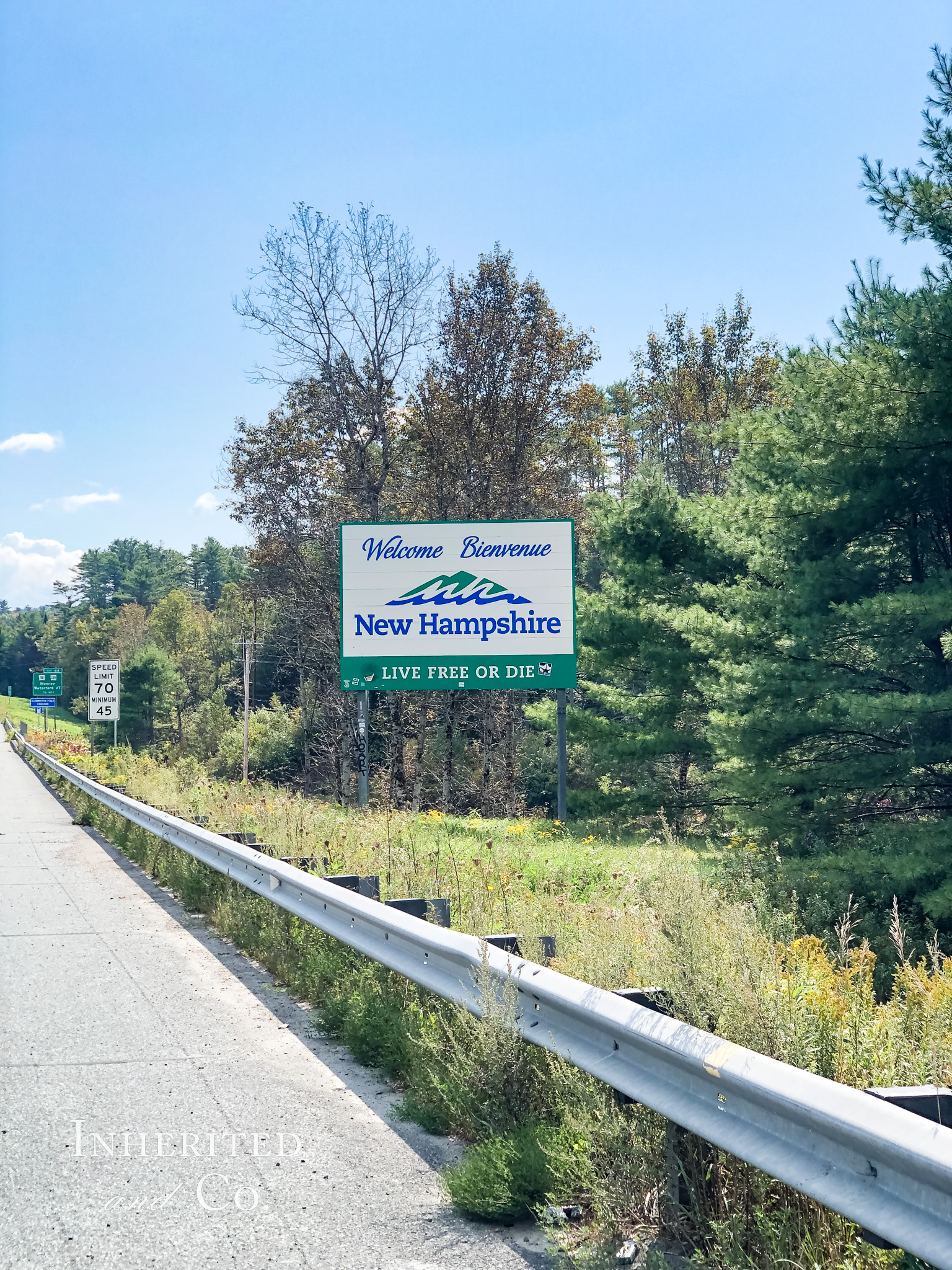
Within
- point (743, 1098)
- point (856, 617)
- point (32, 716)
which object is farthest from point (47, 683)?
point (743, 1098)

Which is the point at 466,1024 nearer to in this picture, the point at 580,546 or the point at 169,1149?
the point at 169,1149

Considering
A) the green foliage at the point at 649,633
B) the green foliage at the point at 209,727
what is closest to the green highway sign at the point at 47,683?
the green foliage at the point at 209,727

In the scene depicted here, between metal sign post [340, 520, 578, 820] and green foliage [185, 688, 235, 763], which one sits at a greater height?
metal sign post [340, 520, 578, 820]

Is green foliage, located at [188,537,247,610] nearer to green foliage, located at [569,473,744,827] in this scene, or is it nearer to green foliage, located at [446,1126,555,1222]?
green foliage, located at [569,473,744,827]

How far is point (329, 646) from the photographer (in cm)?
3756

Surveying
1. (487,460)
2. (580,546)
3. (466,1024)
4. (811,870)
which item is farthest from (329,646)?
(466,1024)

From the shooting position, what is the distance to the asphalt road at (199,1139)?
11.8ft

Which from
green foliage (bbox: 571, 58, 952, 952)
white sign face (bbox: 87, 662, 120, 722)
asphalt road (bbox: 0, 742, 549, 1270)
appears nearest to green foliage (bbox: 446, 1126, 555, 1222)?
asphalt road (bbox: 0, 742, 549, 1270)

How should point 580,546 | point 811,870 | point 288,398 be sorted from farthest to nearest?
point 580,546, point 288,398, point 811,870

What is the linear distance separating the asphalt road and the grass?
11181 centimetres

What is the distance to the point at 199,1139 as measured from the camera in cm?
452

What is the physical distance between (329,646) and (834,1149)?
3532cm

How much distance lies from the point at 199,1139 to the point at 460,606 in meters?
17.9

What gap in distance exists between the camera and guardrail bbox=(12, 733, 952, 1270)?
2461mm
